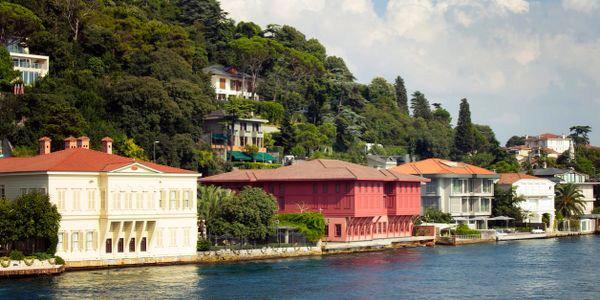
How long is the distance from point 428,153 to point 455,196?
43734 millimetres

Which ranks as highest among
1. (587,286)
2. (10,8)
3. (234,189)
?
(10,8)

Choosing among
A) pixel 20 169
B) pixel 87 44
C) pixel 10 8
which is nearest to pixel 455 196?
pixel 87 44

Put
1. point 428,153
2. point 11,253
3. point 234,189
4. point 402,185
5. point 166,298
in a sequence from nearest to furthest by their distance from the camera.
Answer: point 166,298 → point 11,253 → point 234,189 → point 402,185 → point 428,153

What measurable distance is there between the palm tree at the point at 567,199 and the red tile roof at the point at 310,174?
46000 millimetres

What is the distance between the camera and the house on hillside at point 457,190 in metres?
113

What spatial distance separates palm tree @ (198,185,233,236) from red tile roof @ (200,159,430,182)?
10.3m

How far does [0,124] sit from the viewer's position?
84500mm

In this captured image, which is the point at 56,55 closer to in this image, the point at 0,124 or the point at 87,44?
the point at 87,44

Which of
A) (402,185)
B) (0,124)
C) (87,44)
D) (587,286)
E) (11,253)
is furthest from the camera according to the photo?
(87,44)

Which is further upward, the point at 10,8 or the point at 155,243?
the point at 10,8

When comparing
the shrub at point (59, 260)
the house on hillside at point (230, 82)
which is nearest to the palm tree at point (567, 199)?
the house on hillside at point (230, 82)

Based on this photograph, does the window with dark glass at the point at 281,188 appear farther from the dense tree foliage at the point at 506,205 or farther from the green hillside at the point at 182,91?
the dense tree foliage at the point at 506,205

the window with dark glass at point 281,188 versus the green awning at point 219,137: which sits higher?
the green awning at point 219,137

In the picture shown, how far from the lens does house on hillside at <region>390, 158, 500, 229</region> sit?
11331cm
